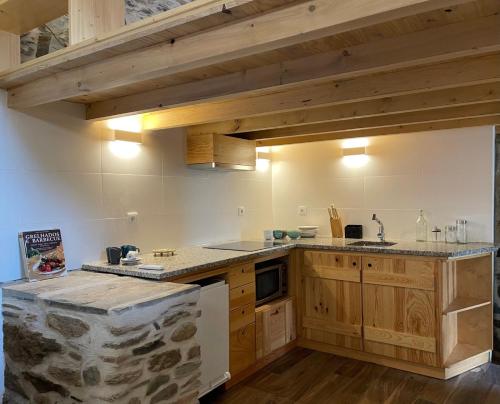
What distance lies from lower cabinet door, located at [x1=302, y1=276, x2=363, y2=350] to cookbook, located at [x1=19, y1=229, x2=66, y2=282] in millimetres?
2085

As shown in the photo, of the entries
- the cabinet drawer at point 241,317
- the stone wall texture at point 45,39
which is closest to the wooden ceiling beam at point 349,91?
the stone wall texture at point 45,39

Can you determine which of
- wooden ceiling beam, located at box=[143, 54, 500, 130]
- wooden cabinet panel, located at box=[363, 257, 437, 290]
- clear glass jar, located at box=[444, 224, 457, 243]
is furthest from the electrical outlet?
clear glass jar, located at box=[444, 224, 457, 243]

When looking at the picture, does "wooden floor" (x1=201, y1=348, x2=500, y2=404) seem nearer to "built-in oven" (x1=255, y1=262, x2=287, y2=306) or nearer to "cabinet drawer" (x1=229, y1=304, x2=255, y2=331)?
"cabinet drawer" (x1=229, y1=304, x2=255, y2=331)

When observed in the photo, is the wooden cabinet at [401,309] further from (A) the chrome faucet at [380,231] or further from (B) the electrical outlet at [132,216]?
(B) the electrical outlet at [132,216]

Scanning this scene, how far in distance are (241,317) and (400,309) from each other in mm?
1276

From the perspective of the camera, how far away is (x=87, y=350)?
1923 millimetres

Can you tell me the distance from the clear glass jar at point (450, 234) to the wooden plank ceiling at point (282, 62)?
1.02m

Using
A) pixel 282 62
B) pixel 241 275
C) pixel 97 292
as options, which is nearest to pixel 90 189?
pixel 97 292

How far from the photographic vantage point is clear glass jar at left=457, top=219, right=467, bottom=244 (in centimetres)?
351

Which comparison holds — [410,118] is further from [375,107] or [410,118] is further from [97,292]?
[97,292]

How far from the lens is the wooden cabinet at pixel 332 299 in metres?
3.44

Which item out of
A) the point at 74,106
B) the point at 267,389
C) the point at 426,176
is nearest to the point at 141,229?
the point at 74,106

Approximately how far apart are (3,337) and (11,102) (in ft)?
4.57

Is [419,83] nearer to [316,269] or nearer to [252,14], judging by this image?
[252,14]
